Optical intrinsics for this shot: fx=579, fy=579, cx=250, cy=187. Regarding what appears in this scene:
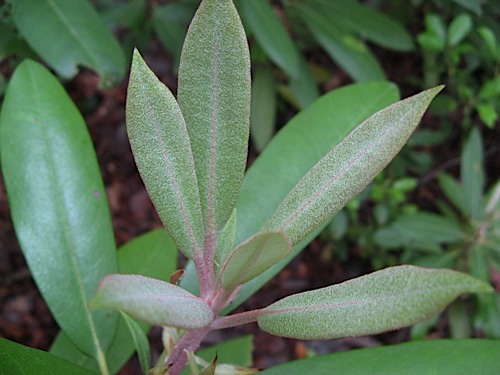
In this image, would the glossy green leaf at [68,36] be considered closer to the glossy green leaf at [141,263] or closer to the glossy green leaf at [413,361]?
Result: the glossy green leaf at [141,263]

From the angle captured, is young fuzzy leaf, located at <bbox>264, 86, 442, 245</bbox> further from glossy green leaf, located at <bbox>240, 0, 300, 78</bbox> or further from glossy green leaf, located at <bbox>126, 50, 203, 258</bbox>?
glossy green leaf, located at <bbox>240, 0, 300, 78</bbox>

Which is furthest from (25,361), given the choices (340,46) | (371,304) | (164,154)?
(340,46)

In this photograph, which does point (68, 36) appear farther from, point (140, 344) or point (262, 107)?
point (262, 107)

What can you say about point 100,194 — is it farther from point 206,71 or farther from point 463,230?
point 463,230

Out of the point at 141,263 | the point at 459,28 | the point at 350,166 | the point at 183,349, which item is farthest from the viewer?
the point at 459,28

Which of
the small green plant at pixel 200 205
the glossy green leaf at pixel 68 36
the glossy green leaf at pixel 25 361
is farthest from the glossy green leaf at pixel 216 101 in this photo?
the glossy green leaf at pixel 68 36

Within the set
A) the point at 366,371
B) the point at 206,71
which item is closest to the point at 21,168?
the point at 206,71
